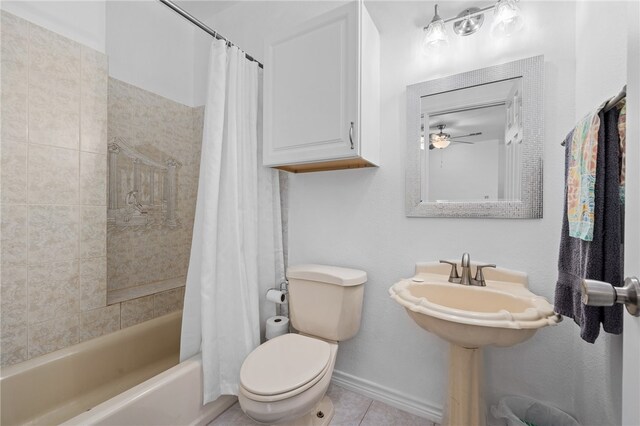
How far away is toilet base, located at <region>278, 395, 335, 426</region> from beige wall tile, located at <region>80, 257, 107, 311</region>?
4.12 feet

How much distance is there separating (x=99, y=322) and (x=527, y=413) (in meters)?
2.26

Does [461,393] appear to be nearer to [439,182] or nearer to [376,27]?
[439,182]

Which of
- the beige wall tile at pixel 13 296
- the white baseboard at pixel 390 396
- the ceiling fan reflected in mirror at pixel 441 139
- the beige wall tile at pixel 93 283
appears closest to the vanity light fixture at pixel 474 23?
the ceiling fan reflected in mirror at pixel 441 139

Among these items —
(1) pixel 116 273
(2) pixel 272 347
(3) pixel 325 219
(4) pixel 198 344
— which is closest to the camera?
(2) pixel 272 347

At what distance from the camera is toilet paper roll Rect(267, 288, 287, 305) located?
65.2 inches

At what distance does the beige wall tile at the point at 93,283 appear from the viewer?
1.57 m

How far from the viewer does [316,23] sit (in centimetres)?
143

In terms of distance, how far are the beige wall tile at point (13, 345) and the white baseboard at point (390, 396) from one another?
163 cm

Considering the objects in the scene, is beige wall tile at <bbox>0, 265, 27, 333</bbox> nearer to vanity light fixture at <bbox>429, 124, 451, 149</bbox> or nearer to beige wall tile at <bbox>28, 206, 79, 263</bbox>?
beige wall tile at <bbox>28, 206, 79, 263</bbox>

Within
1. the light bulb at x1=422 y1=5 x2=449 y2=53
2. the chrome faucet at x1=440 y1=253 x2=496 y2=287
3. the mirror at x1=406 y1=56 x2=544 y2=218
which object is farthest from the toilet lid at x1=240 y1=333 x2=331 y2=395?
the light bulb at x1=422 y1=5 x2=449 y2=53

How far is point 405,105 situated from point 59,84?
6.10 feet

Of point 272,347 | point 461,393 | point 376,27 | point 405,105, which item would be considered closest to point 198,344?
point 272,347

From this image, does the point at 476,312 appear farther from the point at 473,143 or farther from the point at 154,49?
the point at 154,49

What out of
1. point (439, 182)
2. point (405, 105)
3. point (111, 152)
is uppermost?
point (405, 105)
